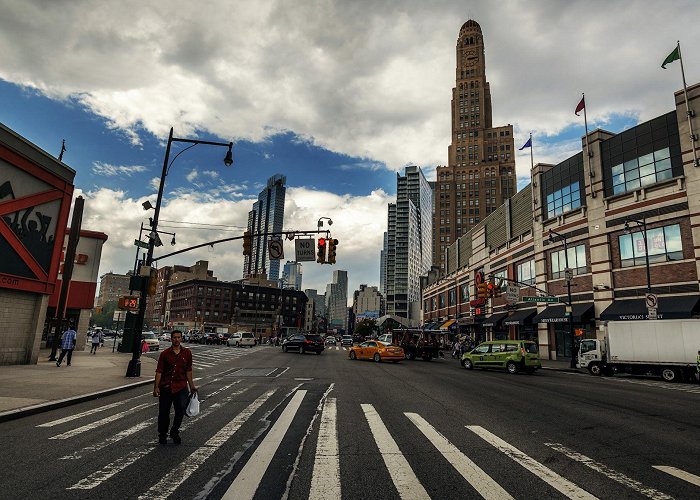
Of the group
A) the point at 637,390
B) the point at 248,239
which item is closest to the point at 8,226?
the point at 248,239

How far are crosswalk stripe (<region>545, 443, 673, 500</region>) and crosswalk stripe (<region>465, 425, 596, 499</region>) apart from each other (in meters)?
0.68

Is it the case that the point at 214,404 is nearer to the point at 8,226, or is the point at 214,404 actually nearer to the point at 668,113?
the point at 8,226

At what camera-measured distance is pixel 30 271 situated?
18.9 m

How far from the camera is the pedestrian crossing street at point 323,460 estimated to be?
4.64 meters

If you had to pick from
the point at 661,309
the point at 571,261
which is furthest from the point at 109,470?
the point at 571,261

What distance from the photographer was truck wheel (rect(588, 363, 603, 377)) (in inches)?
909

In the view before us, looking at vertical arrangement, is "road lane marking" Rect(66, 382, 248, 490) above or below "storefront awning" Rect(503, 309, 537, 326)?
below

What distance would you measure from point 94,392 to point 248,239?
335 inches

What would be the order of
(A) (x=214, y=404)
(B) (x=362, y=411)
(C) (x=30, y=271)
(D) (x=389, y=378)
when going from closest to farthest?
1. (B) (x=362, y=411)
2. (A) (x=214, y=404)
3. (D) (x=389, y=378)
4. (C) (x=30, y=271)

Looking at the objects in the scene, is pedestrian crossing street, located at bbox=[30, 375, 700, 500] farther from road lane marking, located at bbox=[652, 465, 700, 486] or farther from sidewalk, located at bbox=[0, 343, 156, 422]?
sidewalk, located at bbox=[0, 343, 156, 422]

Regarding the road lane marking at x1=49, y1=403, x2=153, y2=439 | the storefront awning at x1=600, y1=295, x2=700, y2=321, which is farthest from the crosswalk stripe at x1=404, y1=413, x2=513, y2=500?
the storefront awning at x1=600, y1=295, x2=700, y2=321

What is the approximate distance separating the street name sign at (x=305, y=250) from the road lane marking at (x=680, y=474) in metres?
16.0

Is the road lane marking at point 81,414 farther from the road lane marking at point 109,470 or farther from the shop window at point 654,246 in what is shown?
the shop window at point 654,246

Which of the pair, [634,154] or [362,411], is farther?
[634,154]
